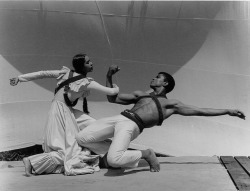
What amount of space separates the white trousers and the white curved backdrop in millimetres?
2279

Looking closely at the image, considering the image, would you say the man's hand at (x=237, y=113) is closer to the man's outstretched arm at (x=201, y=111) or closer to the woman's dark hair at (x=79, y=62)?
the man's outstretched arm at (x=201, y=111)

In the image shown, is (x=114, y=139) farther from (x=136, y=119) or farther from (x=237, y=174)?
(x=237, y=174)

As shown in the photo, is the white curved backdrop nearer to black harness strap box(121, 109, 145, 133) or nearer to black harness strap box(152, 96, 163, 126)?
black harness strap box(152, 96, 163, 126)

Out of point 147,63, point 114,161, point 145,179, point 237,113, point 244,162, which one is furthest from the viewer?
point 147,63

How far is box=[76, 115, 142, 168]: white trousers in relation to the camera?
3625 millimetres

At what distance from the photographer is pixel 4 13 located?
21.7ft

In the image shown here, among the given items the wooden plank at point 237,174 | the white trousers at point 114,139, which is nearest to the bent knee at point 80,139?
the white trousers at point 114,139

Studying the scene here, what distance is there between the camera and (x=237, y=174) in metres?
3.69

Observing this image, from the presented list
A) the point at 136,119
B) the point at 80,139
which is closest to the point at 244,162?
the point at 136,119

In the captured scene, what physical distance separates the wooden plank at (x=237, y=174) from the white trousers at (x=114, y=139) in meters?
0.73

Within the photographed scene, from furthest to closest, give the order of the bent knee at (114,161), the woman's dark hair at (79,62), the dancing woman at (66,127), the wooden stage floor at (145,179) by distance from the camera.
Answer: the woman's dark hair at (79,62) < the dancing woman at (66,127) < the bent knee at (114,161) < the wooden stage floor at (145,179)

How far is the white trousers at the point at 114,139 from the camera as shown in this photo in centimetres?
362

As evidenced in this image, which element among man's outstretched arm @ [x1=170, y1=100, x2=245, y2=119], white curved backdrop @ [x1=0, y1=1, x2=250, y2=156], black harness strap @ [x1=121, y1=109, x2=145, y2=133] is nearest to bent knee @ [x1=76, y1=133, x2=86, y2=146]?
black harness strap @ [x1=121, y1=109, x2=145, y2=133]

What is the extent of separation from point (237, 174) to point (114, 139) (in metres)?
0.97
